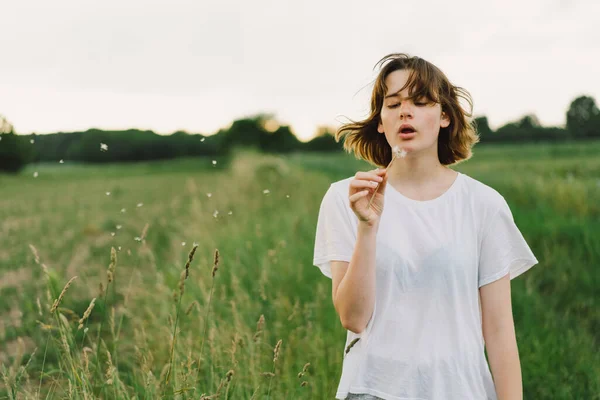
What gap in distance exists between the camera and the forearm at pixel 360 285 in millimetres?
1701

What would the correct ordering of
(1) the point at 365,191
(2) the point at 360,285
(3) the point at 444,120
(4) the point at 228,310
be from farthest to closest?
(4) the point at 228,310 → (3) the point at 444,120 → (2) the point at 360,285 → (1) the point at 365,191

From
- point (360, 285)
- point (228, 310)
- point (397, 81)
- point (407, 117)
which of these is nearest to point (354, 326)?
point (360, 285)

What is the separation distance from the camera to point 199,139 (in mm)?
2578

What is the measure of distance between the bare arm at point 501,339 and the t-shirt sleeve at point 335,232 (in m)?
0.48

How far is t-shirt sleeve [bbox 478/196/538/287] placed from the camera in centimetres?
190

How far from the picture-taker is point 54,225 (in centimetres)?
1191

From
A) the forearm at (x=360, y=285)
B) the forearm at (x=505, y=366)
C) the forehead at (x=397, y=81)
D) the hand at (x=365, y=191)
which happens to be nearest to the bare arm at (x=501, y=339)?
the forearm at (x=505, y=366)

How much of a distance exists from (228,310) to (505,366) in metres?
2.43

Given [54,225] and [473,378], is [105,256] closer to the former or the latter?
[54,225]

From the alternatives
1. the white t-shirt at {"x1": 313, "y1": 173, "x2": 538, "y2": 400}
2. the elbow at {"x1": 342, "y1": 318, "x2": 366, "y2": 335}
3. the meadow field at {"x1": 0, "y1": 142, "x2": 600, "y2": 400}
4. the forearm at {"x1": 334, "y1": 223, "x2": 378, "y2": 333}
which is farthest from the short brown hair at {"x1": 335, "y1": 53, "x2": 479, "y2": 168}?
the elbow at {"x1": 342, "y1": 318, "x2": 366, "y2": 335}

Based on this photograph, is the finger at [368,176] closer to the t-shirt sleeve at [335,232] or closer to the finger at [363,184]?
the finger at [363,184]

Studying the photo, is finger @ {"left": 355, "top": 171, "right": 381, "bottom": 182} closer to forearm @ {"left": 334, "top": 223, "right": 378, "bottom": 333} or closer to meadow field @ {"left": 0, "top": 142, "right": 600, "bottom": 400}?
forearm @ {"left": 334, "top": 223, "right": 378, "bottom": 333}

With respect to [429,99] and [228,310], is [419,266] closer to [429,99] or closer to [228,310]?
[429,99]

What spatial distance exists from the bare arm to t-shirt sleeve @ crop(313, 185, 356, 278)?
476mm
